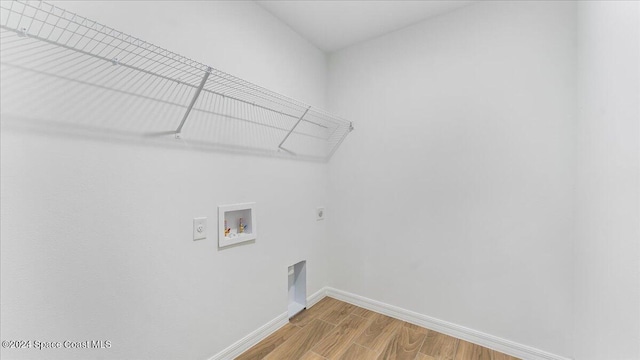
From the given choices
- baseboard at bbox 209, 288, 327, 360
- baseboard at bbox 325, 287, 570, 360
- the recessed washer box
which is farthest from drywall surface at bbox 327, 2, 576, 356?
the recessed washer box

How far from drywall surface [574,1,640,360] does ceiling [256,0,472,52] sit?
892 mm

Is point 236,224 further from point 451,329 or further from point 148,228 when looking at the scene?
point 451,329

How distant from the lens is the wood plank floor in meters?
1.63

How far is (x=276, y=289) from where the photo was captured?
189 cm

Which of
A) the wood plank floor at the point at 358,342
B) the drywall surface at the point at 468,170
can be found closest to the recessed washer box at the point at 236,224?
the wood plank floor at the point at 358,342

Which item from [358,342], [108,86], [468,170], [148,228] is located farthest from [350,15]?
[358,342]

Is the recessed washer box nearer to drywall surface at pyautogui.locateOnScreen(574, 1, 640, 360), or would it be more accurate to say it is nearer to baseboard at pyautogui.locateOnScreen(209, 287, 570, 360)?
baseboard at pyautogui.locateOnScreen(209, 287, 570, 360)

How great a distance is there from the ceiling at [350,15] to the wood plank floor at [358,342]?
7.79 ft

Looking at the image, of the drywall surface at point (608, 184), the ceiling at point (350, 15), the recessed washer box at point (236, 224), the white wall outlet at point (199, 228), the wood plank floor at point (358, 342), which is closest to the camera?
the drywall surface at point (608, 184)

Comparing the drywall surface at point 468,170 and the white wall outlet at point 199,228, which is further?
the drywall surface at point 468,170

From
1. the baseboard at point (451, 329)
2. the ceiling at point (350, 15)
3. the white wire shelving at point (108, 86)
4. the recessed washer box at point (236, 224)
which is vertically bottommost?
the baseboard at point (451, 329)

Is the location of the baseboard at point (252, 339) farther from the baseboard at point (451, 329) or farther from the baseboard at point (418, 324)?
the baseboard at point (451, 329)

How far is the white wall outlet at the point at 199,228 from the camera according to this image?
139 centimetres

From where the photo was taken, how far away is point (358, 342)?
176 cm
